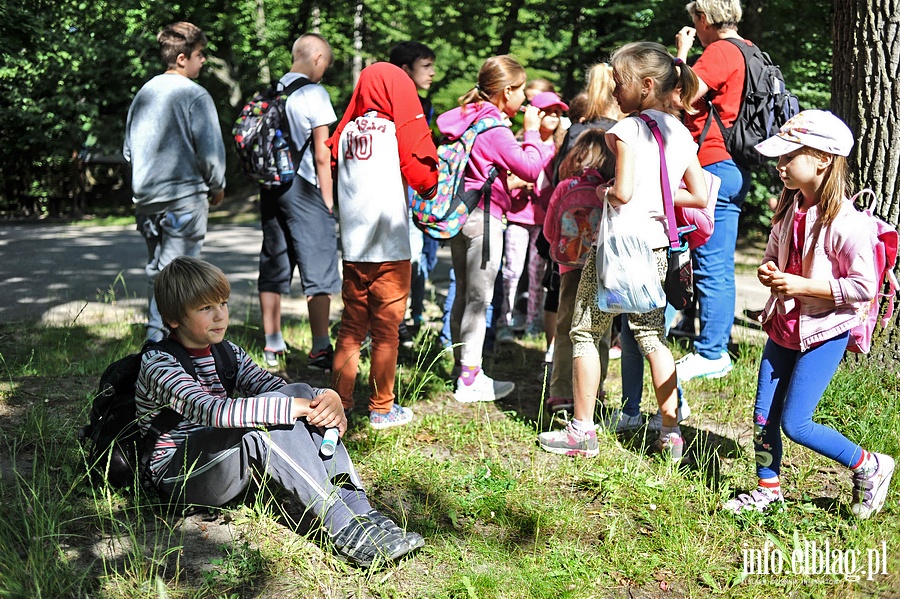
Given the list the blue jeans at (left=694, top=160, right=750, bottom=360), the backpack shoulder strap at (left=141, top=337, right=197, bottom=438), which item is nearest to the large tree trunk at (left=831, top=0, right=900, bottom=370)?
the blue jeans at (left=694, top=160, right=750, bottom=360)

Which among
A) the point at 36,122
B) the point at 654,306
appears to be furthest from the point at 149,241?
the point at 36,122

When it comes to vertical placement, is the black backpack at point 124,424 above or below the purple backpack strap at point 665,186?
below

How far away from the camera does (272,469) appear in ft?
10.4

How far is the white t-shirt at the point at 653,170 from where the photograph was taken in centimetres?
367

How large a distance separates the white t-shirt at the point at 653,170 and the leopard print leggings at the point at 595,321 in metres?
0.19

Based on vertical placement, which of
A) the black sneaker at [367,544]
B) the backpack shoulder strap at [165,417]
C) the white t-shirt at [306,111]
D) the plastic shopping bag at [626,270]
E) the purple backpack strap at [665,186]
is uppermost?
the white t-shirt at [306,111]

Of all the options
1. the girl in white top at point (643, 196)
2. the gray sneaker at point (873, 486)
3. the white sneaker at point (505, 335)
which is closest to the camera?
the gray sneaker at point (873, 486)

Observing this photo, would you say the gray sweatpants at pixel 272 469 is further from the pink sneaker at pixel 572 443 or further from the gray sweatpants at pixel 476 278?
the gray sweatpants at pixel 476 278

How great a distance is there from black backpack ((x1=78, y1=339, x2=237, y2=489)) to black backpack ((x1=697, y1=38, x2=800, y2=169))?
11.3 ft

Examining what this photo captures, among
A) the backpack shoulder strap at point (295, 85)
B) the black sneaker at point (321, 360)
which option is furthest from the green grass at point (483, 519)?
the backpack shoulder strap at point (295, 85)

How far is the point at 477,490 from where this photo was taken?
369cm

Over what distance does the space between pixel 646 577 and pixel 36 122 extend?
17.0 m

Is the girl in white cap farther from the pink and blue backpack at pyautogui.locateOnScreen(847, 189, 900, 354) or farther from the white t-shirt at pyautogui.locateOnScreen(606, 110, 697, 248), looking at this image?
the white t-shirt at pyautogui.locateOnScreen(606, 110, 697, 248)

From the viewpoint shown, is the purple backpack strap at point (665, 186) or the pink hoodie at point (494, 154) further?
the pink hoodie at point (494, 154)
